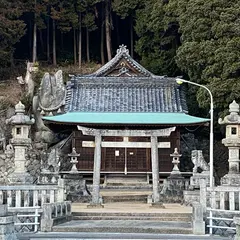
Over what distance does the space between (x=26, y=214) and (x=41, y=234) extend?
102cm

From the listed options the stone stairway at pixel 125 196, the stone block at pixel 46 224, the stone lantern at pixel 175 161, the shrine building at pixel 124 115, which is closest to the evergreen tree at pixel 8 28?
the shrine building at pixel 124 115

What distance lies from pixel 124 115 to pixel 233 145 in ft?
33.9

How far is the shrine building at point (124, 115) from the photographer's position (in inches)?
1064

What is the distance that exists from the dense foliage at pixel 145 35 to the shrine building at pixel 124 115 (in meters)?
1.81

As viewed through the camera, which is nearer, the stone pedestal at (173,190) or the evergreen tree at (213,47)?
the stone pedestal at (173,190)

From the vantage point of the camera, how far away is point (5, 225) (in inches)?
481

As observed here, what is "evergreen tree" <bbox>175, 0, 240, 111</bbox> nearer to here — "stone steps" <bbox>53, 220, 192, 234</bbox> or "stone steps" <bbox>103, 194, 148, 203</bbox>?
"stone steps" <bbox>103, 194, 148, 203</bbox>

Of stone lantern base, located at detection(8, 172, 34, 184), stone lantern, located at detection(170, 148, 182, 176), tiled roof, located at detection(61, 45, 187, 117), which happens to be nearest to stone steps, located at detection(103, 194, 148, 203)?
stone lantern, located at detection(170, 148, 182, 176)

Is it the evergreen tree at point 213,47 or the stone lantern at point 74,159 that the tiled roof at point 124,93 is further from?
the stone lantern at point 74,159

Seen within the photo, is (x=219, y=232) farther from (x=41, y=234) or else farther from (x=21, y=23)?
(x=21, y=23)

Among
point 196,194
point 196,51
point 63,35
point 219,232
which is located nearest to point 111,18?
point 63,35

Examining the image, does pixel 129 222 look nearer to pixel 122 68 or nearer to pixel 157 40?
pixel 122 68

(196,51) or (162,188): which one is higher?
(196,51)

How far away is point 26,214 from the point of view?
1631cm
